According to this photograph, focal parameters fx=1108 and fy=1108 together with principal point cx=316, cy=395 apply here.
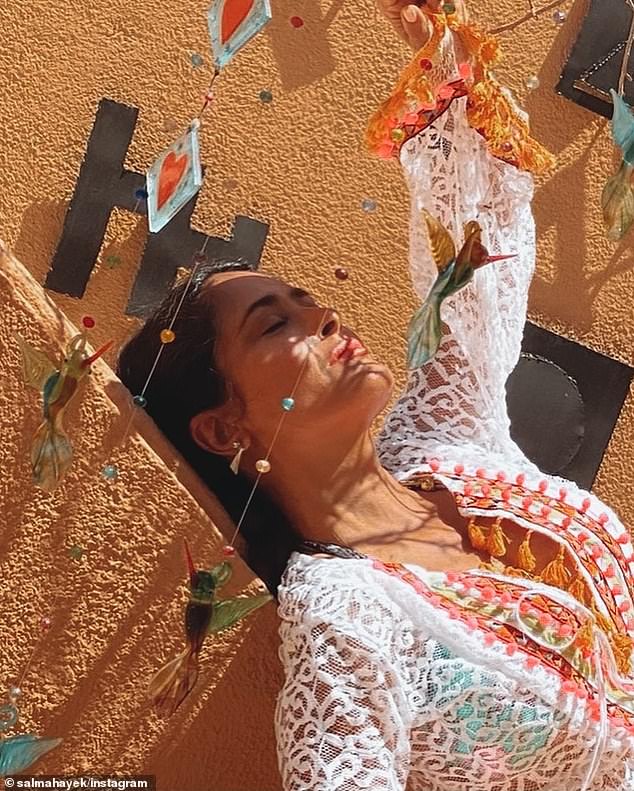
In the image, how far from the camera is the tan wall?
937mm

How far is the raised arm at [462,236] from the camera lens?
1.05 meters

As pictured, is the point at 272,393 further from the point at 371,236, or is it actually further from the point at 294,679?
the point at 371,236

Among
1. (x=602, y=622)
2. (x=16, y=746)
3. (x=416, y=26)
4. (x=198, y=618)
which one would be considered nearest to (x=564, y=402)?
(x=602, y=622)

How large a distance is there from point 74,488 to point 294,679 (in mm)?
246

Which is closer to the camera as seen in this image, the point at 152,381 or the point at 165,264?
the point at 152,381

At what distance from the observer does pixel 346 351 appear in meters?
1.00

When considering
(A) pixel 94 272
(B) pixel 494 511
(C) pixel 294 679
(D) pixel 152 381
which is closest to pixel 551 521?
(B) pixel 494 511

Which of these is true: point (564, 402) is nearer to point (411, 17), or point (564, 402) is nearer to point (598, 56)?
point (598, 56)

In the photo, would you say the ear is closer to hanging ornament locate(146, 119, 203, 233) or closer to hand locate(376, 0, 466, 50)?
hanging ornament locate(146, 119, 203, 233)

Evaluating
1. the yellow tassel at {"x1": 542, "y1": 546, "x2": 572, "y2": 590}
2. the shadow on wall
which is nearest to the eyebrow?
the yellow tassel at {"x1": 542, "y1": 546, "x2": 572, "y2": 590}

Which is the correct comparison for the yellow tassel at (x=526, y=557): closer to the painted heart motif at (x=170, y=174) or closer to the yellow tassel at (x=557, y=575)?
the yellow tassel at (x=557, y=575)

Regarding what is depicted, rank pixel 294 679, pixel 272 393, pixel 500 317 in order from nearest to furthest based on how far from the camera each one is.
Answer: pixel 294 679 → pixel 272 393 → pixel 500 317

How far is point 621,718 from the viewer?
0.92 metres

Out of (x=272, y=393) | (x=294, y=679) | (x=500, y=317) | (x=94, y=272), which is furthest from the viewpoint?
(x=94, y=272)
